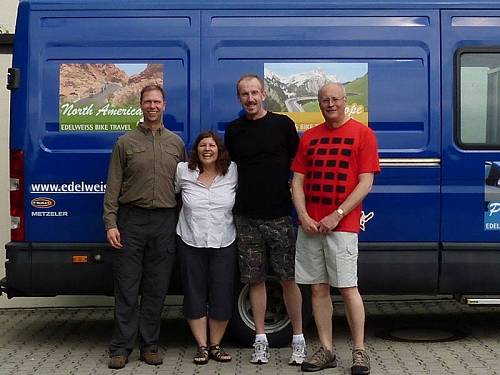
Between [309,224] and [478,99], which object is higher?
[478,99]

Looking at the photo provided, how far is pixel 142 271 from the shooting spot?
588cm

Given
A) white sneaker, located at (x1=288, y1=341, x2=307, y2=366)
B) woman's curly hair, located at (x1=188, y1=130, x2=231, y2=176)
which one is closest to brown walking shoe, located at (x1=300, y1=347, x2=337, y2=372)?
white sneaker, located at (x1=288, y1=341, x2=307, y2=366)

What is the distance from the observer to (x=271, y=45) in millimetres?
6070

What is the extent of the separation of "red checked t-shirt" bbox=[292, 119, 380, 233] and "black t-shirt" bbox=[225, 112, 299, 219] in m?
0.20

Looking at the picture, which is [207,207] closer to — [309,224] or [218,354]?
[309,224]

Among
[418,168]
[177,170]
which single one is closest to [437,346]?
[418,168]

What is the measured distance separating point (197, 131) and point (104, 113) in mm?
652

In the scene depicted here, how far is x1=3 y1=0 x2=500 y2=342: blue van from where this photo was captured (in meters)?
6.04

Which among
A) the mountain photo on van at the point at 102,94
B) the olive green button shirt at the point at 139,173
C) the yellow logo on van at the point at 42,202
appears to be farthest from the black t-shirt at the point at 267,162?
the yellow logo on van at the point at 42,202

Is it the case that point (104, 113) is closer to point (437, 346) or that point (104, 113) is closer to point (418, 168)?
point (418, 168)

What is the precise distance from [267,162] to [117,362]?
1.64 meters

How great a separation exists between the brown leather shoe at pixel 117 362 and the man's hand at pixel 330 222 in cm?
161

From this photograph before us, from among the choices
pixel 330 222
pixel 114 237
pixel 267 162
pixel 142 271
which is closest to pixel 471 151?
pixel 330 222

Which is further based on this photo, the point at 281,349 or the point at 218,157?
the point at 281,349
